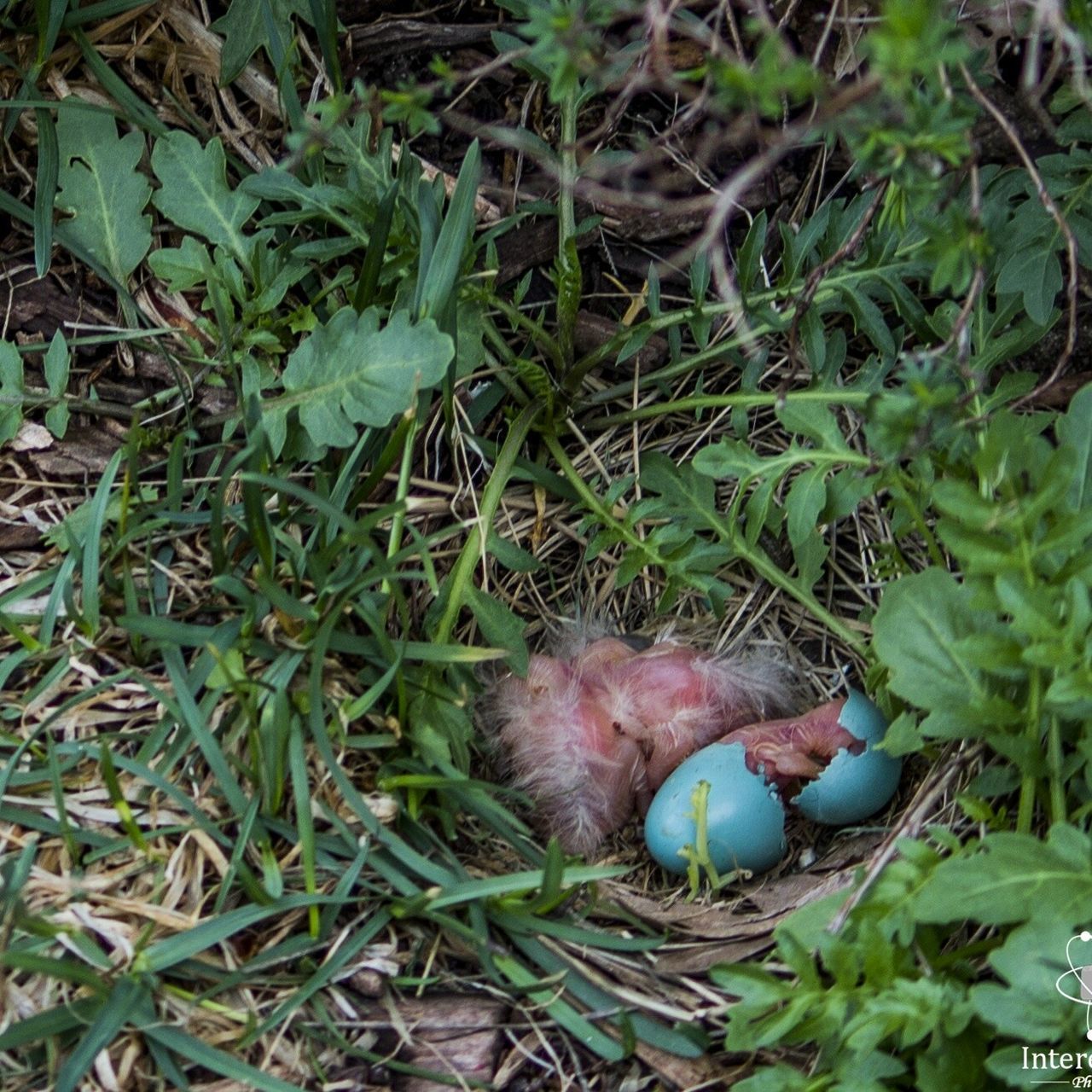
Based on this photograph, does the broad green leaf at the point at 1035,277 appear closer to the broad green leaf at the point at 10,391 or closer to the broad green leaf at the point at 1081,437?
the broad green leaf at the point at 1081,437

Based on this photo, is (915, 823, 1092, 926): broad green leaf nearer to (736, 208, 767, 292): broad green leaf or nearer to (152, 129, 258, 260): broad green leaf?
(736, 208, 767, 292): broad green leaf

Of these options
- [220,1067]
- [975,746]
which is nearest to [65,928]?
[220,1067]

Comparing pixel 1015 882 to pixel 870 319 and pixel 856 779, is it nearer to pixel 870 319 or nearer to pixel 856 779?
pixel 856 779

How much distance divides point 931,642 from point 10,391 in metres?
1.55

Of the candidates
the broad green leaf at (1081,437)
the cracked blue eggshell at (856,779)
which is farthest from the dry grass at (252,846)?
the broad green leaf at (1081,437)

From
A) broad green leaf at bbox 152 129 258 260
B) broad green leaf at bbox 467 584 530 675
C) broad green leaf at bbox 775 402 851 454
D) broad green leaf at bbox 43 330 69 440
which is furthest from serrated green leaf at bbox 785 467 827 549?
broad green leaf at bbox 43 330 69 440

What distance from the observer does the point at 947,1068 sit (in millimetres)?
1618

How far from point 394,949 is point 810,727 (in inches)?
31.2

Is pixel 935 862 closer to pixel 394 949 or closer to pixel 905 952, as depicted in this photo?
pixel 905 952

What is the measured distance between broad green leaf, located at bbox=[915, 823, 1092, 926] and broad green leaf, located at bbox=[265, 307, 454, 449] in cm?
105

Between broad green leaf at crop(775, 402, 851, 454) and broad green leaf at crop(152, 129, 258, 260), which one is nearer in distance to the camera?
broad green leaf at crop(775, 402, 851, 454)

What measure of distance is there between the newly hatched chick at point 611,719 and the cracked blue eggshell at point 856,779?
8.9 inches

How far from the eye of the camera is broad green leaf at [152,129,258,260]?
2.32 m

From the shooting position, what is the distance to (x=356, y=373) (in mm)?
2135
